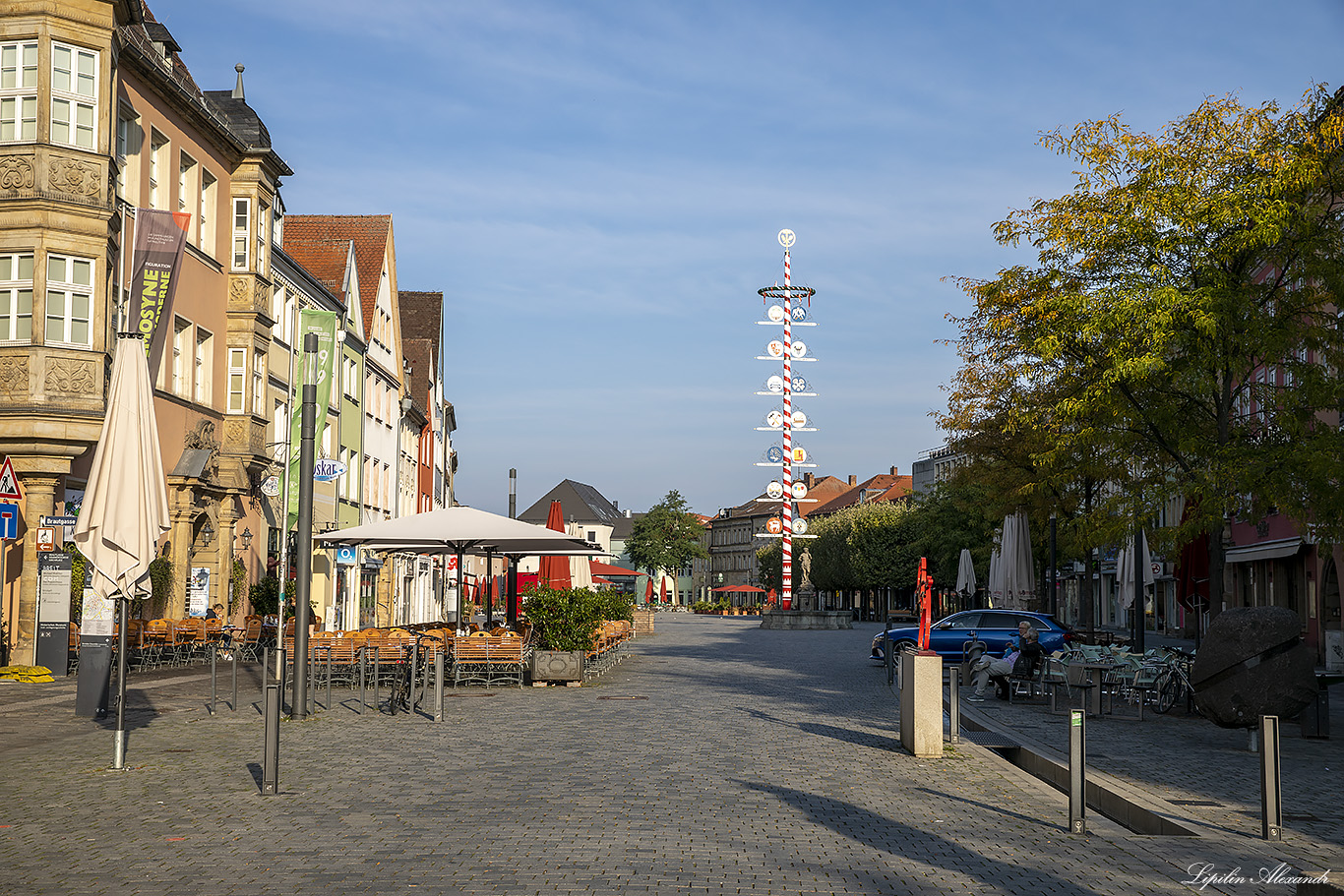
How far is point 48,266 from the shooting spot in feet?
78.3

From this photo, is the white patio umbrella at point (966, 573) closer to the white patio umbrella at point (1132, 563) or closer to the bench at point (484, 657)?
the white patio umbrella at point (1132, 563)

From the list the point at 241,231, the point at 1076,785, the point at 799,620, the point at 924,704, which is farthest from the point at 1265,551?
the point at 1076,785

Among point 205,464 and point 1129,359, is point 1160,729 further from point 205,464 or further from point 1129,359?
point 205,464

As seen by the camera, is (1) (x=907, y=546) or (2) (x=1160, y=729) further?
(1) (x=907, y=546)

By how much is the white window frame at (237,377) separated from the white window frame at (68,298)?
28.2ft

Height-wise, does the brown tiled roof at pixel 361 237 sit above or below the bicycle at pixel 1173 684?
above

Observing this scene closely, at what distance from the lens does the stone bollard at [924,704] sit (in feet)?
44.3

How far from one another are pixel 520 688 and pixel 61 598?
23.9ft

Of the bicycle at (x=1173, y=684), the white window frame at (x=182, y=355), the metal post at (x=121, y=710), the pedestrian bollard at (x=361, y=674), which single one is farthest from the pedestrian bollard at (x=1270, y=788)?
the white window frame at (x=182, y=355)

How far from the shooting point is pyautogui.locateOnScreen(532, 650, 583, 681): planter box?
2222 cm

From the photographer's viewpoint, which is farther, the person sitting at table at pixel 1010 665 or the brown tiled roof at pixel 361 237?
the brown tiled roof at pixel 361 237

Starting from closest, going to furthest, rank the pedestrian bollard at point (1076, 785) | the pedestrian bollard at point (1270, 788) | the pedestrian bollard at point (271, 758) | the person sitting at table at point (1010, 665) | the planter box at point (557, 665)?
1. the pedestrian bollard at point (1270, 788)
2. the pedestrian bollard at point (1076, 785)
3. the pedestrian bollard at point (271, 758)
4. the person sitting at table at point (1010, 665)
5. the planter box at point (557, 665)

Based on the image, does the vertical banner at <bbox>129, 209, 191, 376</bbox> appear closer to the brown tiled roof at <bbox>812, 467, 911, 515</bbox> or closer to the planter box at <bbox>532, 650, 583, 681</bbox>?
the planter box at <bbox>532, 650, 583, 681</bbox>

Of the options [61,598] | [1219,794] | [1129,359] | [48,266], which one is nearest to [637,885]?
[1219,794]
